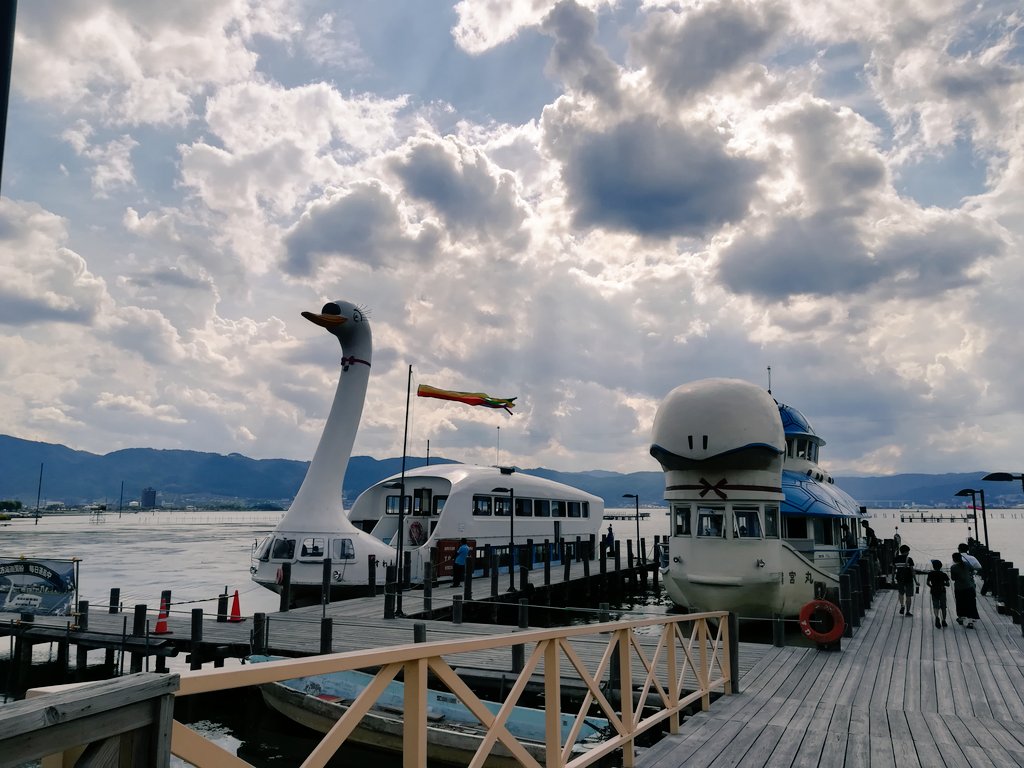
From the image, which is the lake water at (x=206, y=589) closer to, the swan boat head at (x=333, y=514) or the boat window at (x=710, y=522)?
the swan boat head at (x=333, y=514)

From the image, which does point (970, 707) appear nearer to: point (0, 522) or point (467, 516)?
point (467, 516)

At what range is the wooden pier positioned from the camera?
8180 millimetres

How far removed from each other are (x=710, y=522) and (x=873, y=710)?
11509 millimetres

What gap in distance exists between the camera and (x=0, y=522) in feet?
571

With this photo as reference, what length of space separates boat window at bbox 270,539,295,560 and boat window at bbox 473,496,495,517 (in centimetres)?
1030

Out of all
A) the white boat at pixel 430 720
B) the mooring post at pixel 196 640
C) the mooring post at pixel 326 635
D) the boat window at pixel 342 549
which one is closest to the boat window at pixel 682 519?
the white boat at pixel 430 720

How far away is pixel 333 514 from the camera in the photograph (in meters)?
26.7

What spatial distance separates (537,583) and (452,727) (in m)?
19.1

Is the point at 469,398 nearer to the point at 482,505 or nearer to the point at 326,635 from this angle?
the point at 482,505

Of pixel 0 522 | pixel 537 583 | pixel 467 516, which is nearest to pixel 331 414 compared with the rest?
pixel 467 516

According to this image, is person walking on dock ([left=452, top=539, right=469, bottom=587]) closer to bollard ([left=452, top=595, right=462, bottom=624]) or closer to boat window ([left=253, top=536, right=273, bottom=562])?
boat window ([left=253, top=536, right=273, bottom=562])

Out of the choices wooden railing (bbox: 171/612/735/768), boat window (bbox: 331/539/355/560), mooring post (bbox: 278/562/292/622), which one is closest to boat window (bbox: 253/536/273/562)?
boat window (bbox: 331/539/355/560)

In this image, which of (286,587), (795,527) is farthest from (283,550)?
(795,527)

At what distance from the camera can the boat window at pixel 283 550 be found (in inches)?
1005
